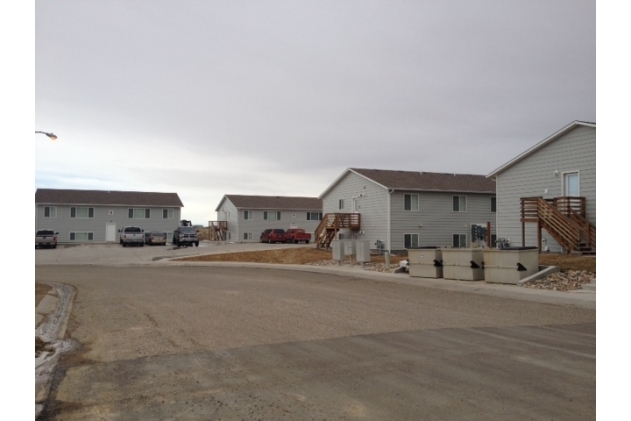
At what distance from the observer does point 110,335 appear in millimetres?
9906

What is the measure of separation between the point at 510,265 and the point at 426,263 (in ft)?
12.3

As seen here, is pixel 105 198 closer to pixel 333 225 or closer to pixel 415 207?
pixel 333 225

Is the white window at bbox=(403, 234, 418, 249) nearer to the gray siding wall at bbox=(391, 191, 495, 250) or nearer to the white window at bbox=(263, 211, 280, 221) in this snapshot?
the gray siding wall at bbox=(391, 191, 495, 250)

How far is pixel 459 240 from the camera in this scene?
38031 mm

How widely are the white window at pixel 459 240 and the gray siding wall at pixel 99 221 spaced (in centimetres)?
3462

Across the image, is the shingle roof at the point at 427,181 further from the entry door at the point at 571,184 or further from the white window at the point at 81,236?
the white window at the point at 81,236

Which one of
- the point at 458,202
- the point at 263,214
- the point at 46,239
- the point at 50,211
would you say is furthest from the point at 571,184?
the point at 50,211

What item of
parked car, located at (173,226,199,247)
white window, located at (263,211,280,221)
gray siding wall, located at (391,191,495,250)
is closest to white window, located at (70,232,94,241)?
parked car, located at (173,226,199,247)

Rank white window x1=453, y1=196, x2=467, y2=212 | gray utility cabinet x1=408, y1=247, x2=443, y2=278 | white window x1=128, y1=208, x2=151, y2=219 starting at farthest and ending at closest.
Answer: white window x1=128, y1=208, x2=151, y2=219
white window x1=453, y1=196, x2=467, y2=212
gray utility cabinet x1=408, y1=247, x2=443, y2=278

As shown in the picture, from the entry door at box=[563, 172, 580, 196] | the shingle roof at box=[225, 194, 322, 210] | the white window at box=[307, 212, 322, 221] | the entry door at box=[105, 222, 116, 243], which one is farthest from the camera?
the white window at box=[307, 212, 322, 221]

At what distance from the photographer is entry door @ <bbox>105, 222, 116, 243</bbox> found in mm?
58688

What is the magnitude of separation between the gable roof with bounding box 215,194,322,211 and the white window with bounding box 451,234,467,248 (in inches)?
1099

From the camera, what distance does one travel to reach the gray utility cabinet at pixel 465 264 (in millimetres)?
19641

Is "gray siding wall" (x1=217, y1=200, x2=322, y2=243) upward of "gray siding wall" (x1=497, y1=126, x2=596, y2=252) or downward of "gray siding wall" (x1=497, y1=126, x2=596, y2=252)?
downward
